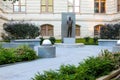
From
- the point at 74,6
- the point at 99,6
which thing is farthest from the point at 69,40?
the point at 99,6

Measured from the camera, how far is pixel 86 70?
953 cm

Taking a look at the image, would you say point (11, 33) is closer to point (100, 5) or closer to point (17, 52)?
point (100, 5)

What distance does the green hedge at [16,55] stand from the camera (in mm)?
16222

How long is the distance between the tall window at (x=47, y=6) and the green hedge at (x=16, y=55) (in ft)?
97.9

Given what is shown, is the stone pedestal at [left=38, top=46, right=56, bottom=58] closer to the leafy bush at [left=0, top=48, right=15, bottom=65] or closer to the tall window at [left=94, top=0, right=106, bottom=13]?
the leafy bush at [left=0, top=48, right=15, bottom=65]

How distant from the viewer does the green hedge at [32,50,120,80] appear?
875 centimetres

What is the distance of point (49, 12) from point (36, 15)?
1.70 m

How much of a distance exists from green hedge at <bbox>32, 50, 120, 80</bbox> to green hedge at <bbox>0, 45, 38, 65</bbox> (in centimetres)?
537

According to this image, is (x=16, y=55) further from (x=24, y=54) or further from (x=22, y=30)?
(x=22, y=30)

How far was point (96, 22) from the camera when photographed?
1903 inches

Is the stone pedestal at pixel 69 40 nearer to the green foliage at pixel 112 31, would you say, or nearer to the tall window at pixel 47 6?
the green foliage at pixel 112 31

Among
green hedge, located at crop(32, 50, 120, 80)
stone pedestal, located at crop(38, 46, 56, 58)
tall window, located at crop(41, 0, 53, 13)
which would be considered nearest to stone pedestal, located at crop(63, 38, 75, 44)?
stone pedestal, located at crop(38, 46, 56, 58)

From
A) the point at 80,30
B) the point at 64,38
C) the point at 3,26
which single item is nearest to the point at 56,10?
the point at 80,30

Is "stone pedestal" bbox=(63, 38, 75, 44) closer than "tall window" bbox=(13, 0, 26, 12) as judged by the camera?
Yes
